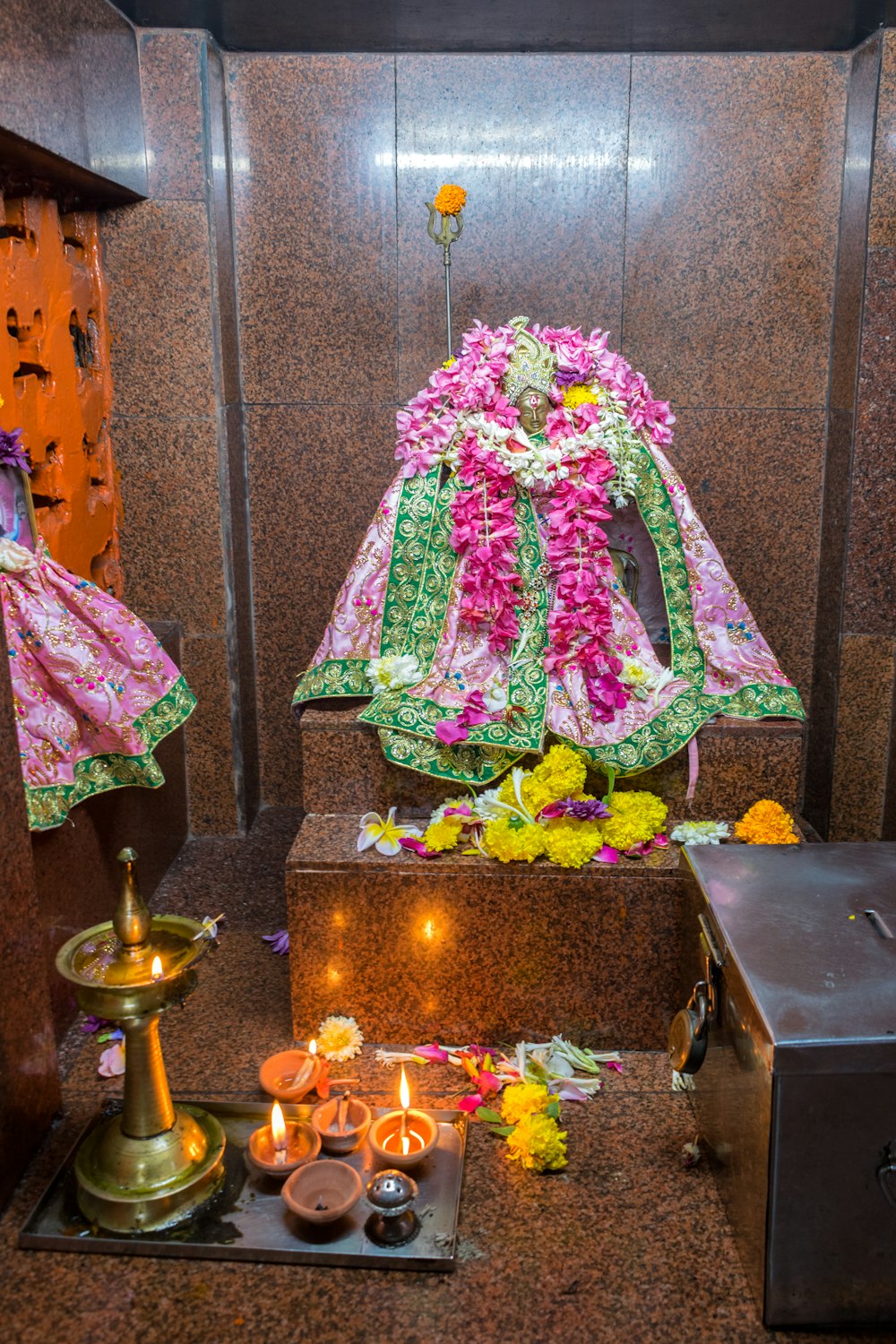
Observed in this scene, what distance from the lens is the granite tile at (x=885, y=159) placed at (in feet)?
13.1

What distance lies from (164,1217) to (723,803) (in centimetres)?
193

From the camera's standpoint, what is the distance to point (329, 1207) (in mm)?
2494

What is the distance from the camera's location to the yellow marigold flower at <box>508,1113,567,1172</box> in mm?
2734

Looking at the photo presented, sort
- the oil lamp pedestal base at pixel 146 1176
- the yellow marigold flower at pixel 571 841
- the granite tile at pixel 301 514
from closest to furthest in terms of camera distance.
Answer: the oil lamp pedestal base at pixel 146 1176 → the yellow marigold flower at pixel 571 841 → the granite tile at pixel 301 514

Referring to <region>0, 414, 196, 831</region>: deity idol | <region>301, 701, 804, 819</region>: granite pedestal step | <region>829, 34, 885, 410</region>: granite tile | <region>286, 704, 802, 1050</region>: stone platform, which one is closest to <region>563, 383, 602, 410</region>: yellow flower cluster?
<region>301, 701, 804, 819</region>: granite pedestal step

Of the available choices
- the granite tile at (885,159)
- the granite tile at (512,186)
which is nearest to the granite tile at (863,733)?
the granite tile at (885,159)

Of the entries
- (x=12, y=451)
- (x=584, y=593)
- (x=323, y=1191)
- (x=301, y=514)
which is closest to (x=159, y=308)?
(x=301, y=514)

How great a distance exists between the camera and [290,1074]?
296 cm

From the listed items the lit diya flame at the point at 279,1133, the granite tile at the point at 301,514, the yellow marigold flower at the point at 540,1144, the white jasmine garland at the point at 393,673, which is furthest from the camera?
the granite tile at the point at 301,514

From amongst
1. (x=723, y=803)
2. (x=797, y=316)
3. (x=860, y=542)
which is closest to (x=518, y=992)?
(x=723, y=803)

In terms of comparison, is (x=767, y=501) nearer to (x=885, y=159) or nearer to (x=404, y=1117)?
(x=885, y=159)

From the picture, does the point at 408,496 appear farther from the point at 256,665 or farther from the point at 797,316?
the point at 797,316

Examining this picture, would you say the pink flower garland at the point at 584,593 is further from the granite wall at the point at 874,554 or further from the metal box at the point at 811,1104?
the granite wall at the point at 874,554

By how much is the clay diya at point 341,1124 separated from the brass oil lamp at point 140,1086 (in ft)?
0.80
